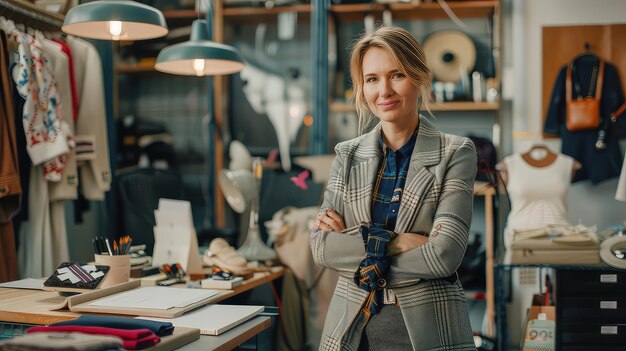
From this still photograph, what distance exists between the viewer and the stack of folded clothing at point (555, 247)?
355 centimetres

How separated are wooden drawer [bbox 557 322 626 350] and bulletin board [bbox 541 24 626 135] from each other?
62.3 inches

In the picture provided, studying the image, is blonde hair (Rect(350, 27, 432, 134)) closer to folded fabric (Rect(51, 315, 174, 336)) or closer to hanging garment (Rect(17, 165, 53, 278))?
folded fabric (Rect(51, 315, 174, 336))

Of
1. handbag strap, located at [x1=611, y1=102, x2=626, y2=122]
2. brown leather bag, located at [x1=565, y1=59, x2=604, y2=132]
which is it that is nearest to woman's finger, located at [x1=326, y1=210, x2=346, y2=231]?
brown leather bag, located at [x1=565, y1=59, x2=604, y2=132]

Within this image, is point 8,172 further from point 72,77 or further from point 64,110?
point 72,77

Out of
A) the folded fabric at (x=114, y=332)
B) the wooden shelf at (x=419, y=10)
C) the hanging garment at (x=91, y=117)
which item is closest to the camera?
the folded fabric at (x=114, y=332)

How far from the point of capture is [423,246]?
1.71 meters

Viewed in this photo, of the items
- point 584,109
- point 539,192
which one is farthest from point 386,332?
point 584,109

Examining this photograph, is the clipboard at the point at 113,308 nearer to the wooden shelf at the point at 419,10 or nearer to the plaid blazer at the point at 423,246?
the plaid blazer at the point at 423,246

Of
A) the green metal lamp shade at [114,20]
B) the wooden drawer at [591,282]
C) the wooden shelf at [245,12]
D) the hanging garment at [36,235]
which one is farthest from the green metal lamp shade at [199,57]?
the wooden drawer at [591,282]

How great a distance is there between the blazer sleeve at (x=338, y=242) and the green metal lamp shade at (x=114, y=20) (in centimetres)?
105

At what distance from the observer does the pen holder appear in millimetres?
2303

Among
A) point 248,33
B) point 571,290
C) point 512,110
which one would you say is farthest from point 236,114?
point 571,290

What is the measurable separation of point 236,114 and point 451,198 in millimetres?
3720

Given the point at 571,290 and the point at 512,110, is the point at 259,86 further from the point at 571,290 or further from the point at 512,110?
the point at 571,290
